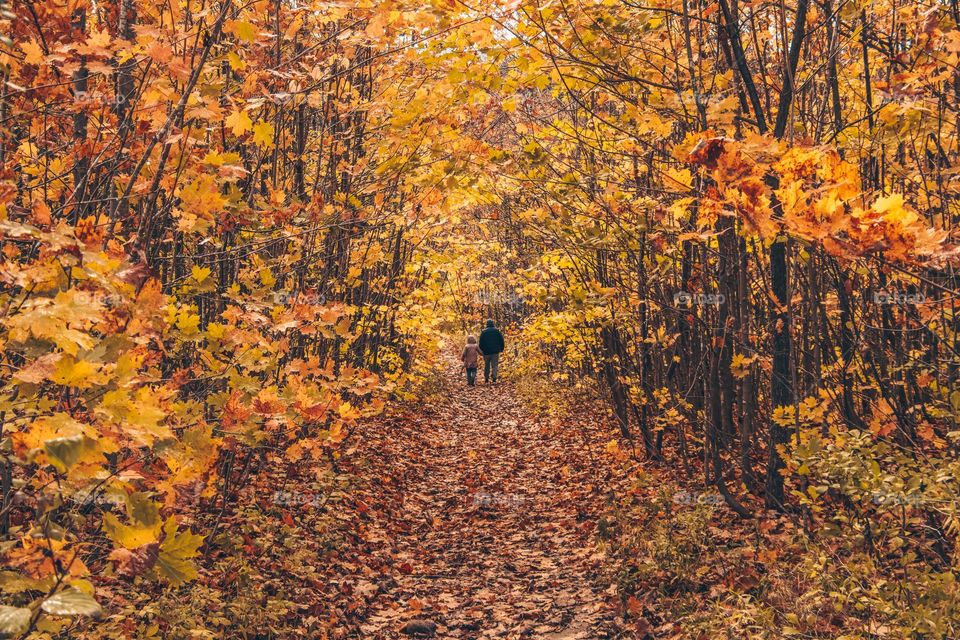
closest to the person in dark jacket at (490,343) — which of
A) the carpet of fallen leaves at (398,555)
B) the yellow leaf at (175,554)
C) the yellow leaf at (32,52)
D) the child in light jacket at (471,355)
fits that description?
the child in light jacket at (471,355)

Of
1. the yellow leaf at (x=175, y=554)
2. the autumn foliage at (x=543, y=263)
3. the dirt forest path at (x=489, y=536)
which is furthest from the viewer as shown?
the dirt forest path at (x=489, y=536)

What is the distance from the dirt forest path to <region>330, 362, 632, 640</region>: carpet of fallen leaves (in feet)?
0.05

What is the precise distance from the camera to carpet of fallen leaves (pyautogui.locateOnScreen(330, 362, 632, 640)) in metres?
5.20

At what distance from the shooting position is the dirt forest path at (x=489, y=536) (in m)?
5.18

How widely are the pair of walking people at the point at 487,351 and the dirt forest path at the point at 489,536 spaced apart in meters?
7.02

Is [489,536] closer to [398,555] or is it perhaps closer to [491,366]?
[398,555]

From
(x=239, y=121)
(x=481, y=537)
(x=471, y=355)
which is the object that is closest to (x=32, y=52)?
(x=239, y=121)

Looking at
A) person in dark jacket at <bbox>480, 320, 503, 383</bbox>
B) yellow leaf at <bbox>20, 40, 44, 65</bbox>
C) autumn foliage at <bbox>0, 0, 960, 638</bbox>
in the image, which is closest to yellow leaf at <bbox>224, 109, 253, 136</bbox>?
autumn foliage at <bbox>0, 0, 960, 638</bbox>

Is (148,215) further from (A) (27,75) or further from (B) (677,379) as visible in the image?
(B) (677,379)

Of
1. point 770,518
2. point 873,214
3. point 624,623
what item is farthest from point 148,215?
point 770,518

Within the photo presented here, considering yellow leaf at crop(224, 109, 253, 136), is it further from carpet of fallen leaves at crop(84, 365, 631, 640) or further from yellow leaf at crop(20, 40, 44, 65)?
carpet of fallen leaves at crop(84, 365, 631, 640)

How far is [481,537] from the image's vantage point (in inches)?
281

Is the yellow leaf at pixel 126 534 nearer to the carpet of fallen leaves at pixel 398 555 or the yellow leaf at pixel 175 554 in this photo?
the yellow leaf at pixel 175 554

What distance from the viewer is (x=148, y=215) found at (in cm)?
330
